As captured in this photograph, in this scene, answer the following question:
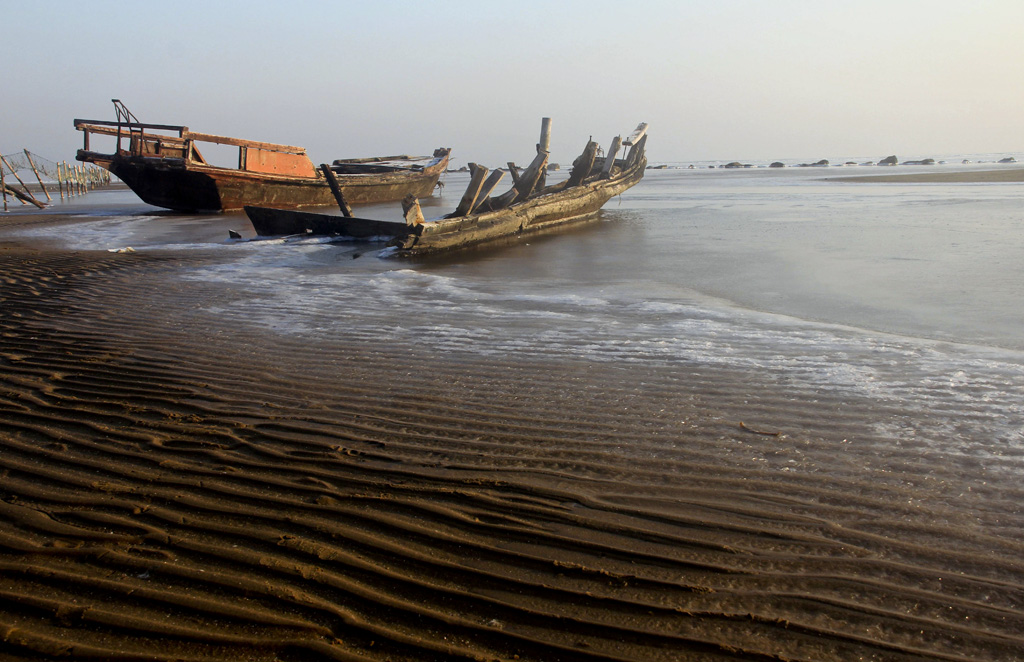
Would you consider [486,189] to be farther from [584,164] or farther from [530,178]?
[584,164]

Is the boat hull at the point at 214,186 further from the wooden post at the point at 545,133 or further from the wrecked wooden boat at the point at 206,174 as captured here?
the wooden post at the point at 545,133

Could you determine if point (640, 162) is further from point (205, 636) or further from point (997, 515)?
point (205, 636)

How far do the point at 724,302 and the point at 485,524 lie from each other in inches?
212

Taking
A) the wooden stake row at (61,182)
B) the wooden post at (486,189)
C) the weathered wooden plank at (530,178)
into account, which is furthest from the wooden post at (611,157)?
the wooden stake row at (61,182)

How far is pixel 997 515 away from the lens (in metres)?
2.73

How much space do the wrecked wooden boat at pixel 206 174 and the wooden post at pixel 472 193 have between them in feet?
35.6

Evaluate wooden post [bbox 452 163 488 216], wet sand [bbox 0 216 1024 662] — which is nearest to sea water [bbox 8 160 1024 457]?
wet sand [bbox 0 216 1024 662]

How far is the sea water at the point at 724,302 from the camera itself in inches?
179

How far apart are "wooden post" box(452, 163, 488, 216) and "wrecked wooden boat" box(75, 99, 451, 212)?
10.8 metres

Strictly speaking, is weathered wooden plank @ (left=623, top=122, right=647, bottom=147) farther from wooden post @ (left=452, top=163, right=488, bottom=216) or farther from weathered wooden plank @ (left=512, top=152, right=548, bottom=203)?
wooden post @ (left=452, top=163, right=488, bottom=216)

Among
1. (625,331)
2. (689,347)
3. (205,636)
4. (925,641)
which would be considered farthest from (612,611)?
(625,331)

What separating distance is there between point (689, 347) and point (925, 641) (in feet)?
11.1

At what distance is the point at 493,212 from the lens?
42.3ft

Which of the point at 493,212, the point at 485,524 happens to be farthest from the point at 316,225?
the point at 485,524
